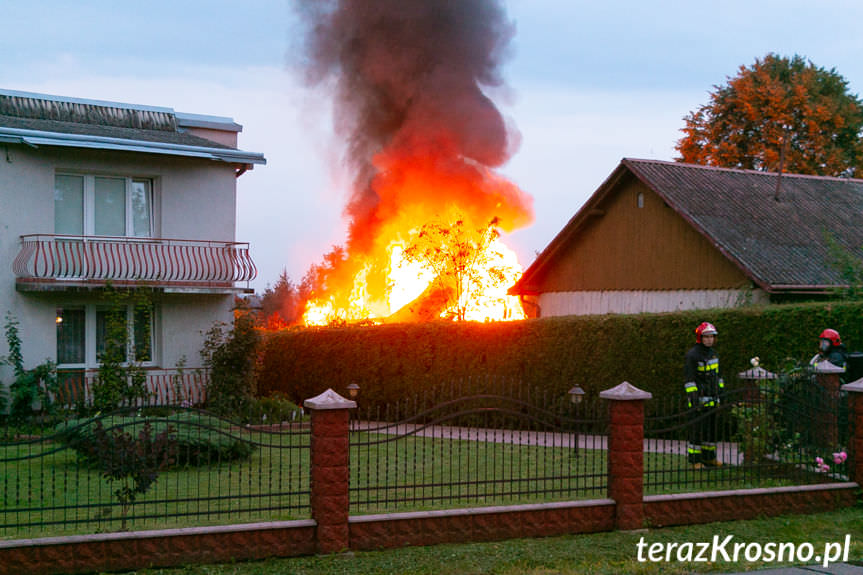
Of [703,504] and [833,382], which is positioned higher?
[833,382]

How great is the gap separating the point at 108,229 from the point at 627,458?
14.7 metres

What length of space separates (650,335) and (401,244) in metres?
15.6

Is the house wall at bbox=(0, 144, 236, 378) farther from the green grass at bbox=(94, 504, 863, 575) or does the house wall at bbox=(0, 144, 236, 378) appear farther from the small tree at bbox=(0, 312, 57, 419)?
the green grass at bbox=(94, 504, 863, 575)

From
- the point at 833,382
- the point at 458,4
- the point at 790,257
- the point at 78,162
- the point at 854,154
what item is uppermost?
the point at 458,4

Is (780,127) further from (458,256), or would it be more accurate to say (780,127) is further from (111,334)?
(111,334)

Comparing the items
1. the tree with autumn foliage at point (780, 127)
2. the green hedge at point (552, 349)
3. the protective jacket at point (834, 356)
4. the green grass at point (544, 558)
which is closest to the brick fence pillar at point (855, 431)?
the green grass at point (544, 558)

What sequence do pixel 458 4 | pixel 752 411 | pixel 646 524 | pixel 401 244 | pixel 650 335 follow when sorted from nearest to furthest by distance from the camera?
pixel 646 524 → pixel 752 411 → pixel 650 335 → pixel 401 244 → pixel 458 4

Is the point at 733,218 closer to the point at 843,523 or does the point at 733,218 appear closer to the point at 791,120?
the point at 843,523

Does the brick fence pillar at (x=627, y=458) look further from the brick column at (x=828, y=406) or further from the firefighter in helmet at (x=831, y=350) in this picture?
the firefighter in helmet at (x=831, y=350)

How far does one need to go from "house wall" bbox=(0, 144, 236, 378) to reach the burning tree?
7.70 m

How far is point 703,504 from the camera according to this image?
374 inches

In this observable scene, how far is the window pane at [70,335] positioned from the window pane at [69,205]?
1769mm

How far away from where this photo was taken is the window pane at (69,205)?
19797 mm

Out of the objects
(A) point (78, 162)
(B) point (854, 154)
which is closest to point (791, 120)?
(B) point (854, 154)
